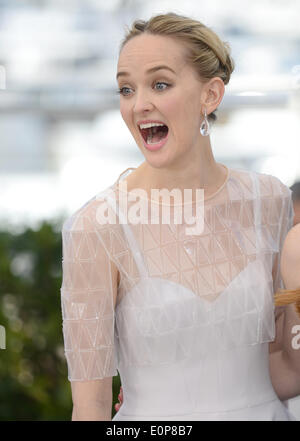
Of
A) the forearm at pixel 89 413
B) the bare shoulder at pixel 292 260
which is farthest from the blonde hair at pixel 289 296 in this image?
the forearm at pixel 89 413

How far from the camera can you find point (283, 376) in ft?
4.63

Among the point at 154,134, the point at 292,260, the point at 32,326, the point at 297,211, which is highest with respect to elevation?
the point at 154,134

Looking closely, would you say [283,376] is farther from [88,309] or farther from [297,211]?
[88,309]

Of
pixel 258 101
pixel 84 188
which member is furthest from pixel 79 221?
pixel 84 188

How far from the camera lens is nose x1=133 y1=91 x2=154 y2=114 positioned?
119 cm

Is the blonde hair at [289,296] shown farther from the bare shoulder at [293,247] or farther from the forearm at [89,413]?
the forearm at [89,413]

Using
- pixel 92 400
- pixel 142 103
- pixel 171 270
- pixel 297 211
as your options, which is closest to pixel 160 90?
pixel 142 103

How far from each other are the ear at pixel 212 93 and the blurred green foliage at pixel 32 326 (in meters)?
1.47

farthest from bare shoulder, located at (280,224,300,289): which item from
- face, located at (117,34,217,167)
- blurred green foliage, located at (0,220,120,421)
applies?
blurred green foliage, located at (0,220,120,421)

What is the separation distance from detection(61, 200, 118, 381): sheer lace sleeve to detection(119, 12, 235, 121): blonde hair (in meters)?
0.37

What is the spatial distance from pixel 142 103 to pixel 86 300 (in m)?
0.40

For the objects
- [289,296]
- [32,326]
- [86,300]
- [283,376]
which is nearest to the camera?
[289,296]

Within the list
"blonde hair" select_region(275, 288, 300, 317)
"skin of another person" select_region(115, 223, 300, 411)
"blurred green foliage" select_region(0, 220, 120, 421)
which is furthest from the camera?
"blurred green foliage" select_region(0, 220, 120, 421)

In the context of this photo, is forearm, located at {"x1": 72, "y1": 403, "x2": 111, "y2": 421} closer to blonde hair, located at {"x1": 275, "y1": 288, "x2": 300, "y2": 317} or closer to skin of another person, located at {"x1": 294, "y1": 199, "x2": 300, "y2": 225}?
blonde hair, located at {"x1": 275, "y1": 288, "x2": 300, "y2": 317}
